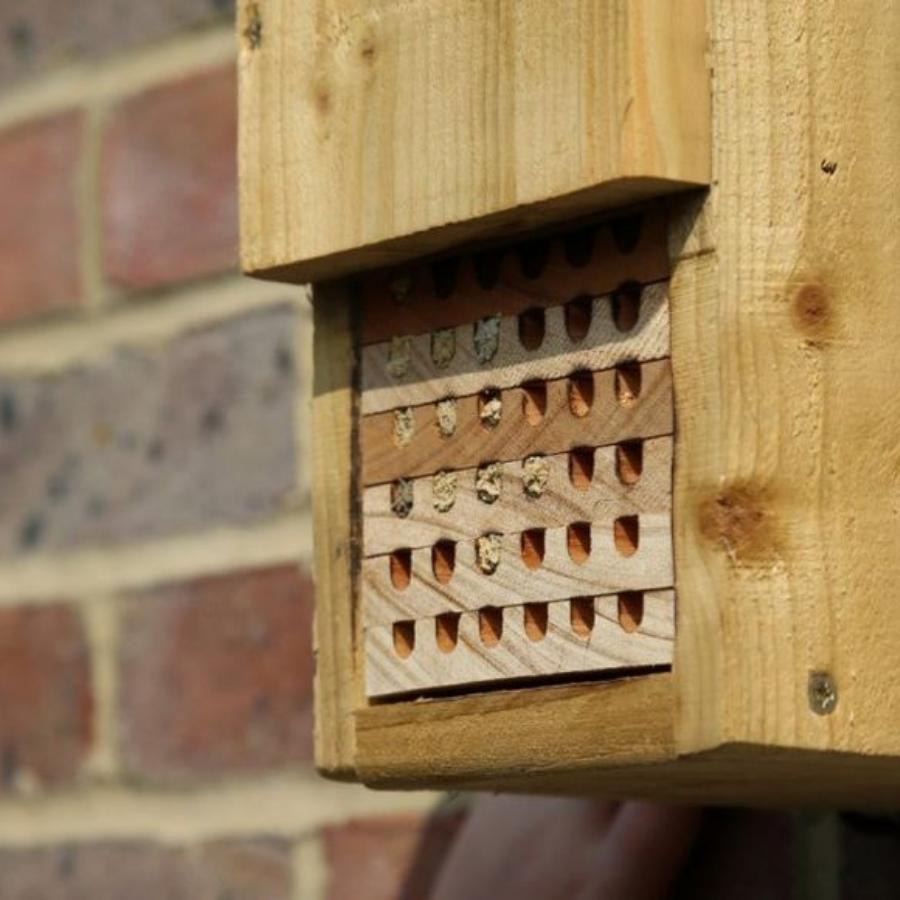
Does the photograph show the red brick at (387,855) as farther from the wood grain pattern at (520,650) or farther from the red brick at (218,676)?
the wood grain pattern at (520,650)

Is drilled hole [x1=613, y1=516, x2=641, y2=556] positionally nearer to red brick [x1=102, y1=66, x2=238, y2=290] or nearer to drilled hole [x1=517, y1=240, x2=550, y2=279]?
drilled hole [x1=517, y1=240, x2=550, y2=279]

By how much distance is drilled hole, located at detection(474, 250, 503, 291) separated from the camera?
2.60ft

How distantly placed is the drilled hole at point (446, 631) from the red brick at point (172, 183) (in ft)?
1.47

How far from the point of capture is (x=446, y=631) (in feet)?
2.59

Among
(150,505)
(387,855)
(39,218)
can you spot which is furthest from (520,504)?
(39,218)

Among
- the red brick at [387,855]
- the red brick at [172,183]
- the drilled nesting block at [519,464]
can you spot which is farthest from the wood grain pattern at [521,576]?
the red brick at [172,183]

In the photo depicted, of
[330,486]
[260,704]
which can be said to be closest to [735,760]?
[330,486]

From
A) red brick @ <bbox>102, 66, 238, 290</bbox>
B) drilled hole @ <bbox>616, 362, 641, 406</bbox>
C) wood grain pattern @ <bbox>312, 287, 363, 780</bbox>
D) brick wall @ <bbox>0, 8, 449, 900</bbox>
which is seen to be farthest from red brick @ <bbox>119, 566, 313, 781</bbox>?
drilled hole @ <bbox>616, 362, 641, 406</bbox>

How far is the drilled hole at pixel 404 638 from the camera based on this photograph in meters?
0.80

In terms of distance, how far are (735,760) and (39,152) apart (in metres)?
0.69

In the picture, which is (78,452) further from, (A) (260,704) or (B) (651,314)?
(B) (651,314)

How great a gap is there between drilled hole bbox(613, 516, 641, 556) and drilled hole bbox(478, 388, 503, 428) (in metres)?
0.05

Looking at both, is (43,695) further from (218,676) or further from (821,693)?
(821,693)

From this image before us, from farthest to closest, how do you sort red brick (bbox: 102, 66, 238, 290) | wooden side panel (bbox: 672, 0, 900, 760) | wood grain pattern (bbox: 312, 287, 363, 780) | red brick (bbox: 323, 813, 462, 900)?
red brick (bbox: 102, 66, 238, 290) < red brick (bbox: 323, 813, 462, 900) < wood grain pattern (bbox: 312, 287, 363, 780) < wooden side panel (bbox: 672, 0, 900, 760)
